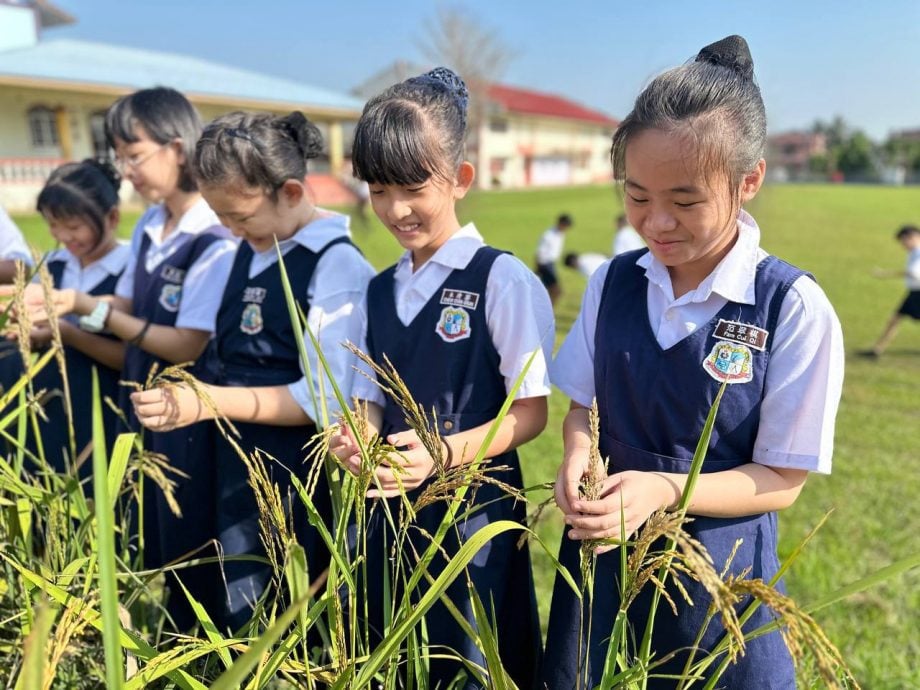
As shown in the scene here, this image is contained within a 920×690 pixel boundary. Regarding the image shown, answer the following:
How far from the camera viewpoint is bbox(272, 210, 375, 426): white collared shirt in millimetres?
1543

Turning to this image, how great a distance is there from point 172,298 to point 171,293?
2cm

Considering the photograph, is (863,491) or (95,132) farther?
(95,132)

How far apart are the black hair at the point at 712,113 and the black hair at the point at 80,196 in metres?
1.86

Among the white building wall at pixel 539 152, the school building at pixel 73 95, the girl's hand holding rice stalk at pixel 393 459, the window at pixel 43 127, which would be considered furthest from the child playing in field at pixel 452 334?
the white building wall at pixel 539 152

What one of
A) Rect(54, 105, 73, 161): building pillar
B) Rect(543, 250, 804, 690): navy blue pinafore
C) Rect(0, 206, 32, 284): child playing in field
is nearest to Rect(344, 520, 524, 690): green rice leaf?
Rect(543, 250, 804, 690): navy blue pinafore

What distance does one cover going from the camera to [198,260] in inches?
76.5

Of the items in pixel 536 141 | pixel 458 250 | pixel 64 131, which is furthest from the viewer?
pixel 536 141

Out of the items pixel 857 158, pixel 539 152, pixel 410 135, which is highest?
pixel 857 158

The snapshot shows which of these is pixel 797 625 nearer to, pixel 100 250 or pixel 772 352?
pixel 772 352

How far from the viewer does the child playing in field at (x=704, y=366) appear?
3.38ft

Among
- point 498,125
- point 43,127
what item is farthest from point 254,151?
point 498,125

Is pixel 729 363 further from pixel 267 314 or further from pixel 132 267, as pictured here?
pixel 132 267

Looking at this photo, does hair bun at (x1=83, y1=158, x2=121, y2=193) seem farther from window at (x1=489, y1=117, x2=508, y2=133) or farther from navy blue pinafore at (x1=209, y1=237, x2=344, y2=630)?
window at (x1=489, y1=117, x2=508, y2=133)

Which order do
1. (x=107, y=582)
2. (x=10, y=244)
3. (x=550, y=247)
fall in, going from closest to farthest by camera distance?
(x=107, y=582), (x=10, y=244), (x=550, y=247)
